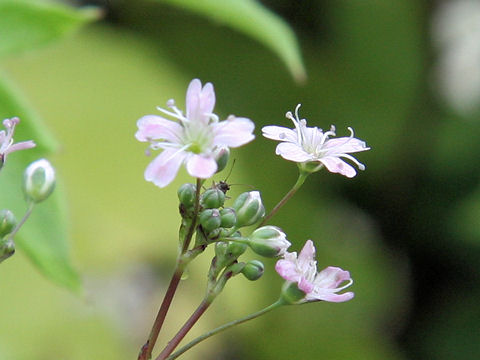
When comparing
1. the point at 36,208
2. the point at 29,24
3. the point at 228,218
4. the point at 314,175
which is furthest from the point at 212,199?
the point at 314,175

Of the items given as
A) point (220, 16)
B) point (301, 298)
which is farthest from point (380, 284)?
point (301, 298)

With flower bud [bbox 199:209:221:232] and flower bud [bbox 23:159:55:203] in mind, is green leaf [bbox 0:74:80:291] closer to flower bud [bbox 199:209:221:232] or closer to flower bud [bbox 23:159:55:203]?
flower bud [bbox 23:159:55:203]

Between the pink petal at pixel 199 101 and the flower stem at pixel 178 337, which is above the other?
the pink petal at pixel 199 101

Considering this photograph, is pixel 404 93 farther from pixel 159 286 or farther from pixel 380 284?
pixel 159 286

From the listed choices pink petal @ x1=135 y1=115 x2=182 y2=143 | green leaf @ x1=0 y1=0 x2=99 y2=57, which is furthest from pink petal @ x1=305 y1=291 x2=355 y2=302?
green leaf @ x1=0 y1=0 x2=99 y2=57

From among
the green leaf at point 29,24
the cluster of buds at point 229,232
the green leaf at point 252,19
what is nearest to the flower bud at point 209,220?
the cluster of buds at point 229,232

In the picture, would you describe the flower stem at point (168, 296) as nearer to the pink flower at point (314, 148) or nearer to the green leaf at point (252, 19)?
the pink flower at point (314, 148)
